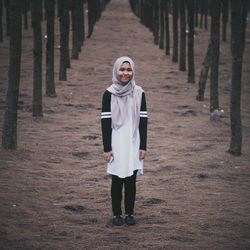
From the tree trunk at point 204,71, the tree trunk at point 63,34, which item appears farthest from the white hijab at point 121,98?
the tree trunk at point 63,34

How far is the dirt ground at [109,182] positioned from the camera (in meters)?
5.80

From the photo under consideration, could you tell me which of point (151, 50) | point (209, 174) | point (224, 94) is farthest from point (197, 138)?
point (151, 50)

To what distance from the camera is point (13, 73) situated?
9.33m

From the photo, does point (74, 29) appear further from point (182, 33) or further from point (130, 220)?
point (130, 220)

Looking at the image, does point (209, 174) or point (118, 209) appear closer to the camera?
point (118, 209)

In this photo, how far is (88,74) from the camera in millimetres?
21594

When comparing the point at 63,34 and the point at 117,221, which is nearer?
the point at 117,221

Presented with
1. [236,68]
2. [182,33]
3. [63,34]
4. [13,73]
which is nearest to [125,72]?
[13,73]

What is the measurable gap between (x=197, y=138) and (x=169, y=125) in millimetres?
1575

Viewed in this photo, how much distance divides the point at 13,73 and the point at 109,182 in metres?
2.94

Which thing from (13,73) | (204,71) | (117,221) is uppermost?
(13,73)

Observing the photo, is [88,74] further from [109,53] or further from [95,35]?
[95,35]

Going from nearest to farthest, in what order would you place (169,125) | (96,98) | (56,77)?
(169,125) → (96,98) → (56,77)

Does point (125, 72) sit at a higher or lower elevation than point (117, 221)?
higher
